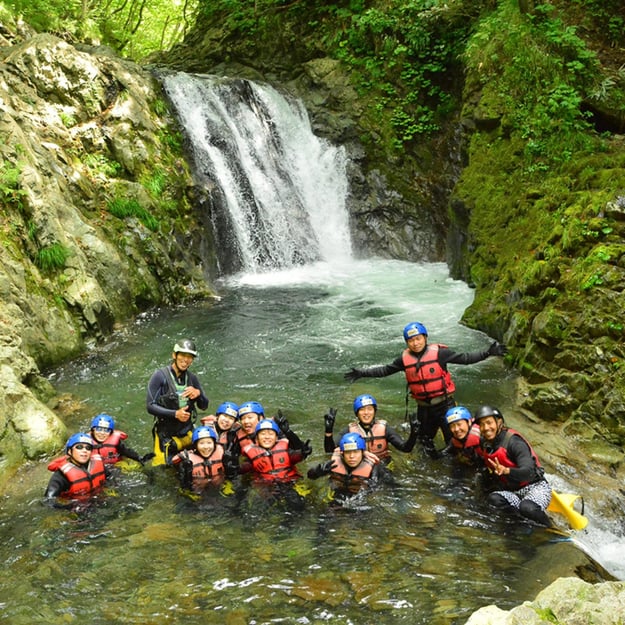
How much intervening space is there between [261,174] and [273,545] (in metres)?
12.3

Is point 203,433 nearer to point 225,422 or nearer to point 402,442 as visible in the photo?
point 225,422

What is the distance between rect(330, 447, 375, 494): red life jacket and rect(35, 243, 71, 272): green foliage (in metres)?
6.42

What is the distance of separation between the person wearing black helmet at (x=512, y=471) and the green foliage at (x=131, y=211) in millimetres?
8898

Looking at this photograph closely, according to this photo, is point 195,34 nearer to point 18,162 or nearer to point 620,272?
point 18,162

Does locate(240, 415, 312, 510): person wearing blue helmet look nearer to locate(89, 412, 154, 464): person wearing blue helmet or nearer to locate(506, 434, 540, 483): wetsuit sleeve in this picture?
locate(89, 412, 154, 464): person wearing blue helmet

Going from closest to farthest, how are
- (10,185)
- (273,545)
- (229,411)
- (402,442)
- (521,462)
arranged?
(273,545) < (521,462) < (402,442) < (229,411) < (10,185)

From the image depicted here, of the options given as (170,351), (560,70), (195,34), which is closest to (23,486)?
(170,351)

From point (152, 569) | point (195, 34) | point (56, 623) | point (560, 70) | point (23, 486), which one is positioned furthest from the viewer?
point (195, 34)

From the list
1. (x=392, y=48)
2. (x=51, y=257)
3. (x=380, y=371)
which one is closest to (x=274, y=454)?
(x=380, y=371)

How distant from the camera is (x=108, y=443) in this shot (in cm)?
641

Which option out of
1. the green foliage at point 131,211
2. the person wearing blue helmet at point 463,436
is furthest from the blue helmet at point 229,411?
the green foliage at point 131,211

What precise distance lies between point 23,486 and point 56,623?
243 cm

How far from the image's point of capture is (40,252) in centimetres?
985

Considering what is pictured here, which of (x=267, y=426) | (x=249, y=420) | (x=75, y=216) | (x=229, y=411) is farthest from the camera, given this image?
(x=75, y=216)
